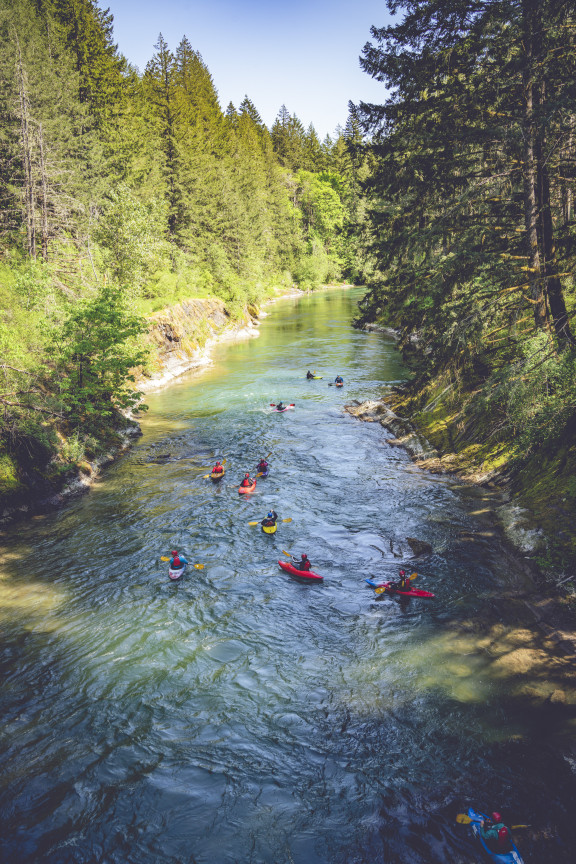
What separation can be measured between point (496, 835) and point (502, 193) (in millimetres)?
15408

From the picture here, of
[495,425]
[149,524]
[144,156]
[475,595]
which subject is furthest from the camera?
[144,156]

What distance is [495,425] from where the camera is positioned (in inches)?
619

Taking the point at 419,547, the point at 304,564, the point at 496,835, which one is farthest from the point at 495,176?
the point at 496,835

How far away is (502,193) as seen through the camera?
14.1 meters

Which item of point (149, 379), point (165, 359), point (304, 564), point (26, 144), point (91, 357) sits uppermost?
point (26, 144)

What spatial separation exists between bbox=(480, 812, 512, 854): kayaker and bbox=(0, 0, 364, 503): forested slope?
14945 millimetres

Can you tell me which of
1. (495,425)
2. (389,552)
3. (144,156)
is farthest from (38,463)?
(144,156)

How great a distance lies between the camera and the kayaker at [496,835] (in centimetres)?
555

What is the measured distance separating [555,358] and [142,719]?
11254 millimetres

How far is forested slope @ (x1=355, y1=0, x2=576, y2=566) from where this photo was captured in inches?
408

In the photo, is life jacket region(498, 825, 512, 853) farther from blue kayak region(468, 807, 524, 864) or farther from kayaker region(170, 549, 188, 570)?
kayaker region(170, 549, 188, 570)

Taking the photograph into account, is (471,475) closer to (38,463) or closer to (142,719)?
(142,719)

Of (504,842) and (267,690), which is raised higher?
(504,842)

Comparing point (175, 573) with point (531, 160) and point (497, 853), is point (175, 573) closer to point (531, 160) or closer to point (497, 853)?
point (497, 853)
